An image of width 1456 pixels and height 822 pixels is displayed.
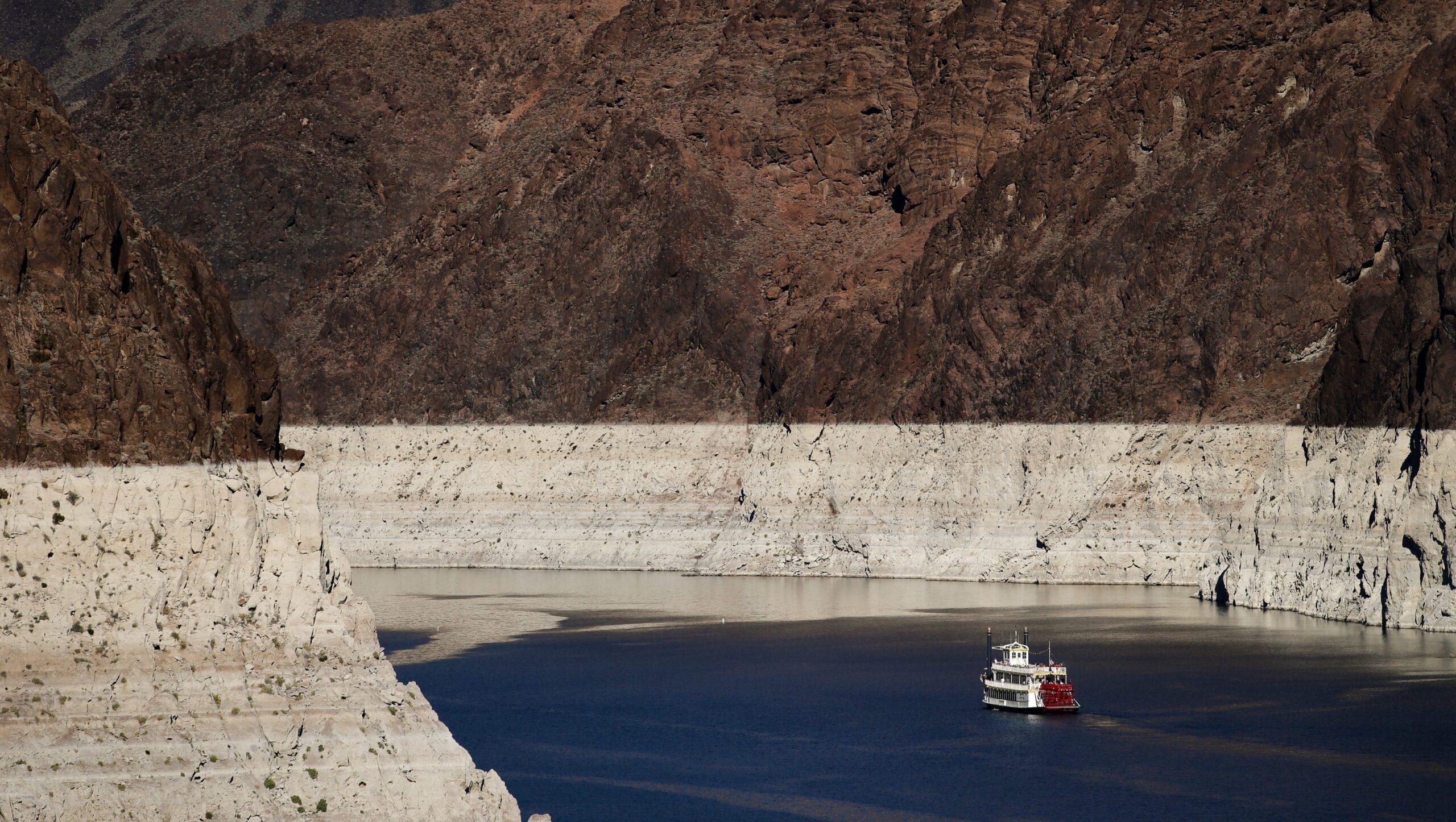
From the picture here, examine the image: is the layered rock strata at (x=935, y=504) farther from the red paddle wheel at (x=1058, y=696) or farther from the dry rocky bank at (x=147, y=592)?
the dry rocky bank at (x=147, y=592)

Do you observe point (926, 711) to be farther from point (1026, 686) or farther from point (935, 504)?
point (935, 504)

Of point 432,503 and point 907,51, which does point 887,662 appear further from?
point 907,51

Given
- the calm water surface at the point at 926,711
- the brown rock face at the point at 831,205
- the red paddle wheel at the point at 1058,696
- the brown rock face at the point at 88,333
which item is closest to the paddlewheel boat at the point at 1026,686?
the red paddle wheel at the point at 1058,696

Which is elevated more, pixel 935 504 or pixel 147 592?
pixel 935 504

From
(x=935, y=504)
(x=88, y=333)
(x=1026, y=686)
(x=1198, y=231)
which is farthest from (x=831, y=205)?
(x=88, y=333)

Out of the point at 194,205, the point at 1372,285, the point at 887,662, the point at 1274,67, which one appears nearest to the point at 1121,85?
the point at 1274,67
